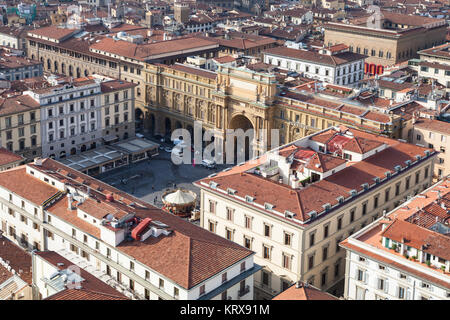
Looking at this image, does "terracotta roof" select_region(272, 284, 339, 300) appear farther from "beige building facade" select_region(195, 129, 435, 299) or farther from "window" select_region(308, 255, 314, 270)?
"window" select_region(308, 255, 314, 270)

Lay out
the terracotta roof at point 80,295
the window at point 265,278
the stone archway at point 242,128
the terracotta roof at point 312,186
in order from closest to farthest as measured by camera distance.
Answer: the terracotta roof at point 80,295 < the terracotta roof at point 312,186 < the window at point 265,278 < the stone archway at point 242,128

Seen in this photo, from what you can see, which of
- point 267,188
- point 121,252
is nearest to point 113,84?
point 267,188

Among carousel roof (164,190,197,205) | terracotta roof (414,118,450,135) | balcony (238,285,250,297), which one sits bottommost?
carousel roof (164,190,197,205)

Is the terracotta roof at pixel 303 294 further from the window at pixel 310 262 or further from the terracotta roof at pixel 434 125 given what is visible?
the terracotta roof at pixel 434 125

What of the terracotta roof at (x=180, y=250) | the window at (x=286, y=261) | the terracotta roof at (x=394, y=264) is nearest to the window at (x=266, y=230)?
the window at (x=286, y=261)

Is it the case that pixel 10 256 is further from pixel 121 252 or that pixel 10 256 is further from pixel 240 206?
pixel 240 206

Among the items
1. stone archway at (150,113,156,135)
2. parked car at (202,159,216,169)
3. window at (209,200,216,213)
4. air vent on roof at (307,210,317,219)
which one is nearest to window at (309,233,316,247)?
air vent on roof at (307,210,317,219)

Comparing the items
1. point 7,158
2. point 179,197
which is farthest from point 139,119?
point 179,197
